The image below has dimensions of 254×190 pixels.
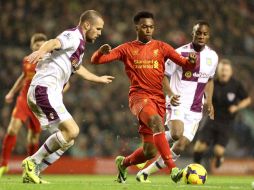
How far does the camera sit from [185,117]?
1133 centimetres

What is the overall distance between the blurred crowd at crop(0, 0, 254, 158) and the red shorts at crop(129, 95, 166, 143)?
6658mm

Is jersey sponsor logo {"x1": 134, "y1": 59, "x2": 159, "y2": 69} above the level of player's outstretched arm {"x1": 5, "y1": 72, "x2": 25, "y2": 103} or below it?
above

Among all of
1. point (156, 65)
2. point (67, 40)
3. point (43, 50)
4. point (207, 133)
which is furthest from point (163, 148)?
point (207, 133)

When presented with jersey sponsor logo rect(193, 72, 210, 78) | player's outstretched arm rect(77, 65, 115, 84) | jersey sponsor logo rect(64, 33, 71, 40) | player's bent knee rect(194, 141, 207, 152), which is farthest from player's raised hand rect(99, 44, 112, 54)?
player's bent knee rect(194, 141, 207, 152)

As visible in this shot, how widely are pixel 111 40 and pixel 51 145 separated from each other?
10.8 metres

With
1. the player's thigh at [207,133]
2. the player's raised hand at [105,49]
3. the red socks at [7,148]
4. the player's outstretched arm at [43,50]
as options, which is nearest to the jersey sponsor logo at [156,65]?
the player's raised hand at [105,49]

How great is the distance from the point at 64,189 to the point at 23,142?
27.7 ft

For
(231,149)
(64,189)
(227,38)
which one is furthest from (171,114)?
(227,38)

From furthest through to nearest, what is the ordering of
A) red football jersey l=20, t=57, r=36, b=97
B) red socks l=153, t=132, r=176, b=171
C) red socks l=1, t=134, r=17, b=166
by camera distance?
red football jersey l=20, t=57, r=36, b=97, red socks l=1, t=134, r=17, b=166, red socks l=153, t=132, r=176, b=171

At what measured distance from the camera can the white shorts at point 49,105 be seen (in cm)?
933

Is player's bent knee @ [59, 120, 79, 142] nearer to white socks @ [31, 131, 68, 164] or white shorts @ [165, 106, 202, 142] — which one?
white socks @ [31, 131, 68, 164]

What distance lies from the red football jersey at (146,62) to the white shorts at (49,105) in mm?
902

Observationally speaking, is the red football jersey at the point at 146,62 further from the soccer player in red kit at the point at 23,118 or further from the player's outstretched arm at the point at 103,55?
the soccer player in red kit at the point at 23,118

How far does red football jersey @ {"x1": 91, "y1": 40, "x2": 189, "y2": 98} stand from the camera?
396 inches
